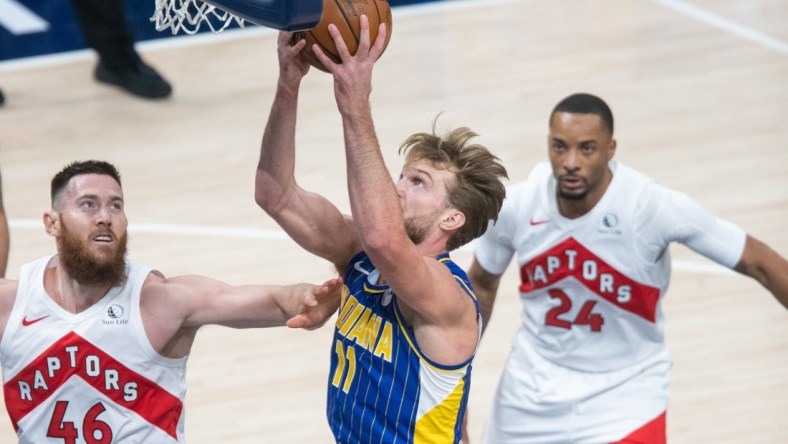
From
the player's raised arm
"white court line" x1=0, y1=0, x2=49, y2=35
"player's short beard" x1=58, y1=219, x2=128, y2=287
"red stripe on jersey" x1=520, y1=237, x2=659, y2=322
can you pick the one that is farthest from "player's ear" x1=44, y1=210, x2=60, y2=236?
"white court line" x1=0, y1=0, x2=49, y2=35

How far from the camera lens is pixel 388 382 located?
4.29 m

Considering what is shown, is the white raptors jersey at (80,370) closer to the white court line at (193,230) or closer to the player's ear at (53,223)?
the player's ear at (53,223)

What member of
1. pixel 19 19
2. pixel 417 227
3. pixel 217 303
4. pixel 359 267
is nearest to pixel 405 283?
pixel 417 227

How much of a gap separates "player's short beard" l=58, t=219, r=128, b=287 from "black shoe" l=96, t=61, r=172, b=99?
6.59 metres

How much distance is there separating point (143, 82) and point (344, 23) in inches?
303

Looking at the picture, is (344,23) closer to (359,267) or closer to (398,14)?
(359,267)

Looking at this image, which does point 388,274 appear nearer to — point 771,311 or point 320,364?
point 320,364

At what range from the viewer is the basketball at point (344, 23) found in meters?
3.90

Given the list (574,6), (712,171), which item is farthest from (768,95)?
(574,6)

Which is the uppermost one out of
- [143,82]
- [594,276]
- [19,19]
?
[594,276]

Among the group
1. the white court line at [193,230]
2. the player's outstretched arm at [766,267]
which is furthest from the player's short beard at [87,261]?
the white court line at [193,230]

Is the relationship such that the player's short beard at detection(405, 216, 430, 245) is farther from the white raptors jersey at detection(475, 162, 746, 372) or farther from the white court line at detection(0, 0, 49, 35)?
the white court line at detection(0, 0, 49, 35)

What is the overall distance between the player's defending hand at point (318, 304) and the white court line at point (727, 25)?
8.50m

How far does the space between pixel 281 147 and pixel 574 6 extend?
9106mm
